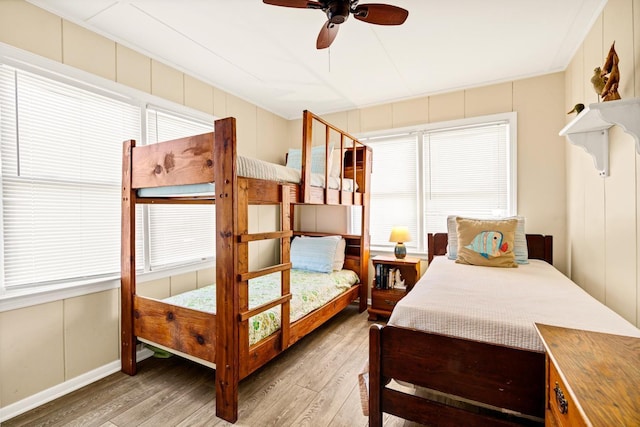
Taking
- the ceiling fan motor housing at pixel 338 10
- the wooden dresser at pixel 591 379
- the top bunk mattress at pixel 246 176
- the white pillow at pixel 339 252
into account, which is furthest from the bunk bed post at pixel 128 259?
the wooden dresser at pixel 591 379

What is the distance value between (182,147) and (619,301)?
9.18 feet

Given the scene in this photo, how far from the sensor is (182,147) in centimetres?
185

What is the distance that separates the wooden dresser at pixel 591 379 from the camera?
603mm

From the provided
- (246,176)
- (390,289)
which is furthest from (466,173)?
(246,176)

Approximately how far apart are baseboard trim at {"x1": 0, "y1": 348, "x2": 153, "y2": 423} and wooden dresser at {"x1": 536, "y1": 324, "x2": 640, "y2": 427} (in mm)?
2688

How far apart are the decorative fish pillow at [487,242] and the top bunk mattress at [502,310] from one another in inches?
15.0

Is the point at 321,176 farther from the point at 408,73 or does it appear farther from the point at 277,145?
the point at 277,145

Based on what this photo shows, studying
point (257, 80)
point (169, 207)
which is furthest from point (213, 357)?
point (257, 80)

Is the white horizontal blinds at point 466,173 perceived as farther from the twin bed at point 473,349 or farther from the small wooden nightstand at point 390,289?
the twin bed at point 473,349

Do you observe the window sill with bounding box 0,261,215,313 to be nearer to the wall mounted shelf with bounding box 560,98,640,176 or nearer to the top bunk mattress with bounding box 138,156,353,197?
the top bunk mattress with bounding box 138,156,353,197

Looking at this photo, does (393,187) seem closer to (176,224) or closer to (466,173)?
(466,173)

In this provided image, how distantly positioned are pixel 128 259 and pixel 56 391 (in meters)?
0.92

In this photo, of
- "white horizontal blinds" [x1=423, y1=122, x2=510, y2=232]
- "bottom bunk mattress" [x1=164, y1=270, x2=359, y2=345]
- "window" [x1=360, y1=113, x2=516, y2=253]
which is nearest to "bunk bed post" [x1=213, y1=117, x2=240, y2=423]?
"bottom bunk mattress" [x1=164, y1=270, x2=359, y2=345]

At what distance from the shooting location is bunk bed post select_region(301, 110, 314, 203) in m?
2.20
